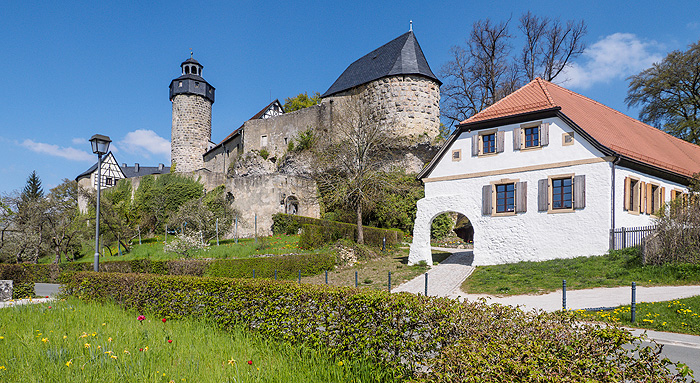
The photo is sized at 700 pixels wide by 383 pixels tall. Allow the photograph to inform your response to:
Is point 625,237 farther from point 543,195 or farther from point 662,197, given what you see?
point 662,197

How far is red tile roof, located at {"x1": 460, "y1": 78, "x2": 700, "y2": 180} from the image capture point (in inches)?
728

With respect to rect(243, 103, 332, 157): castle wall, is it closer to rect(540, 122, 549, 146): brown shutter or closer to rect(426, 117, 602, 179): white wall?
rect(426, 117, 602, 179): white wall

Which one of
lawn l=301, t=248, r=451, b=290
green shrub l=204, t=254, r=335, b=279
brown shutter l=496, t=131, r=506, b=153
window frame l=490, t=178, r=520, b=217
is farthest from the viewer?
brown shutter l=496, t=131, r=506, b=153

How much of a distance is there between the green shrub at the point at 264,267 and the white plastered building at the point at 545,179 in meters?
4.54

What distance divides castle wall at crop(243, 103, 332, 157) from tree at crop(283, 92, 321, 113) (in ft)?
36.5

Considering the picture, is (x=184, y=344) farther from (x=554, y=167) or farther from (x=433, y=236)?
(x=433, y=236)

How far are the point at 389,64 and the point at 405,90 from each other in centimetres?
264

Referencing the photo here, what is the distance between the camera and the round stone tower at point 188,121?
2003 inches

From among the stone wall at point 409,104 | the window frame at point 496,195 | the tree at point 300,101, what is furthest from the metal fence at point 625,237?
the tree at point 300,101

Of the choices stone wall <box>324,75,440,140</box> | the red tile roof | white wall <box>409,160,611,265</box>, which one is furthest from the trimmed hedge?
stone wall <box>324,75,440,140</box>

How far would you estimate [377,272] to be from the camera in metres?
19.3

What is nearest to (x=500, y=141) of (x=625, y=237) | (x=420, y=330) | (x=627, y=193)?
(x=627, y=193)

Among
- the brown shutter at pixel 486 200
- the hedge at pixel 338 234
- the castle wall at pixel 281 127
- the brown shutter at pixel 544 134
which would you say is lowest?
the hedge at pixel 338 234

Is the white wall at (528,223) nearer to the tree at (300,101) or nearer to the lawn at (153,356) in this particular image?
the lawn at (153,356)
